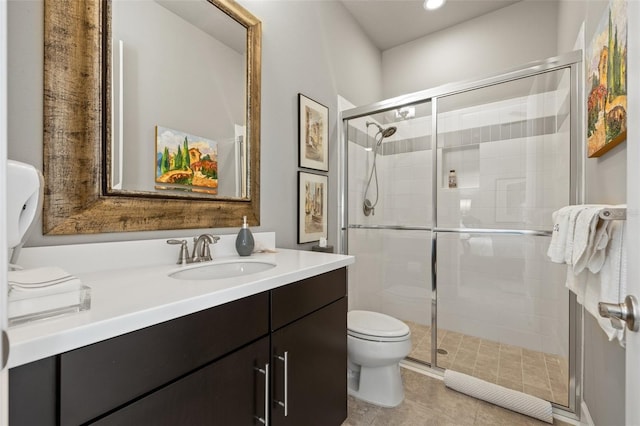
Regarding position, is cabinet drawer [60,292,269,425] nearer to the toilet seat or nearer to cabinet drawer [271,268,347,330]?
cabinet drawer [271,268,347,330]

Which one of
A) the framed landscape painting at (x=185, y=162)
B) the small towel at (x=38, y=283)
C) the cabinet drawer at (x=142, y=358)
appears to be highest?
the framed landscape painting at (x=185, y=162)

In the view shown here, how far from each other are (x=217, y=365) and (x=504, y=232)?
2.04 meters

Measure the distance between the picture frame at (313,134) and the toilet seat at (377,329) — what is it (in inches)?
41.8

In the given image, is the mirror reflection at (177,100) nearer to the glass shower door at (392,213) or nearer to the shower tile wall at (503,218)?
the glass shower door at (392,213)

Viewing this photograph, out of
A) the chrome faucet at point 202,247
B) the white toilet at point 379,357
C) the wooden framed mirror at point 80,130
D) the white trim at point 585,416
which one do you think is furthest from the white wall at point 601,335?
the wooden framed mirror at point 80,130

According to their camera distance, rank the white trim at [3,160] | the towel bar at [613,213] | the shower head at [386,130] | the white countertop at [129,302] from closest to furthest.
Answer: the white trim at [3,160]
the white countertop at [129,302]
the towel bar at [613,213]
the shower head at [386,130]

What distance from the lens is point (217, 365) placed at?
794 mm

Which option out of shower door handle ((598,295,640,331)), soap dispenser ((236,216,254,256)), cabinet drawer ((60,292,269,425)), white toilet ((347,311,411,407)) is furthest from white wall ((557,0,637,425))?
soap dispenser ((236,216,254,256))

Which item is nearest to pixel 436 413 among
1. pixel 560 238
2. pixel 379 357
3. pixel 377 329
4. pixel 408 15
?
pixel 379 357

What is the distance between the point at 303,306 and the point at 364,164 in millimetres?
1703

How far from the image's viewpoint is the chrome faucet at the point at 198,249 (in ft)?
3.97

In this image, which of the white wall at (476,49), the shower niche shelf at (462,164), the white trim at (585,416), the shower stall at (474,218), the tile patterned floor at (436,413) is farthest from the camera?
the white wall at (476,49)

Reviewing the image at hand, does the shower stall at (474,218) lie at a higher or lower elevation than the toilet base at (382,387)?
higher

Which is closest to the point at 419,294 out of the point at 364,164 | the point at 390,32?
the point at 364,164
